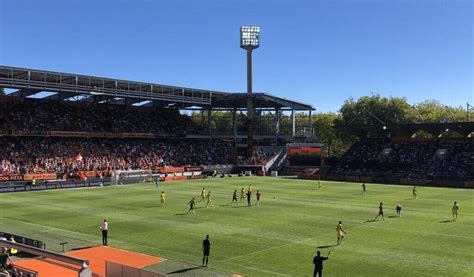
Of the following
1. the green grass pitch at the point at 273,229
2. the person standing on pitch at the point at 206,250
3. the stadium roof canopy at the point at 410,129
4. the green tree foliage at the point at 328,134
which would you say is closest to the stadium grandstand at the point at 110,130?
the stadium roof canopy at the point at 410,129

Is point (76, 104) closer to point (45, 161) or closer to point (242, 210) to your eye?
point (45, 161)

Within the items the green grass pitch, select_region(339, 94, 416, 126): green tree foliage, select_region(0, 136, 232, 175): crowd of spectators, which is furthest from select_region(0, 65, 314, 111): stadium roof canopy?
select_region(339, 94, 416, 126): green tree foliage

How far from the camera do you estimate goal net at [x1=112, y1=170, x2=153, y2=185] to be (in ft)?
203

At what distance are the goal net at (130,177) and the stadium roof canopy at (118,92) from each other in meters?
11.1

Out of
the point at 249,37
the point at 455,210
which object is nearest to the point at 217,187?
the point at 455,210

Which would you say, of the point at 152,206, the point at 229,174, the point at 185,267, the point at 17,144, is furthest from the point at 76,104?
the point at 185,267

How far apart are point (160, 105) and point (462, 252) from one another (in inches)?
2741

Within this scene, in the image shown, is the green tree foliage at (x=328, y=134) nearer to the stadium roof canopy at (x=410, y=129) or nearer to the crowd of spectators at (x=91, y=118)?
the stadium roof canopy at (x=410, y=129)

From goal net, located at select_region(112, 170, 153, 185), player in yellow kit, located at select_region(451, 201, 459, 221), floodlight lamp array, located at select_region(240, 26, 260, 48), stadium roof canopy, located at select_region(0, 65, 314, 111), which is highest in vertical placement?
floodlight lamp array, located at select_region(240, 26, 260, 48)

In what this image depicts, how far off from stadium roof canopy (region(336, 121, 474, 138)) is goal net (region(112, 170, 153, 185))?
32.1 meters

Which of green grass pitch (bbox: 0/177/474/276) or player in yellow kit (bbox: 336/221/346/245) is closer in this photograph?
green grass pitch (bbox: 0/177/474/276)

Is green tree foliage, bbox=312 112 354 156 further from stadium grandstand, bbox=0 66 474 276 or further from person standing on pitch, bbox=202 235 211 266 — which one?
person standing on pitch, bbox=202 235 211 266

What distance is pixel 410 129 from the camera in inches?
2965

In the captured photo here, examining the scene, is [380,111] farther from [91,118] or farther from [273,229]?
[273,229]
